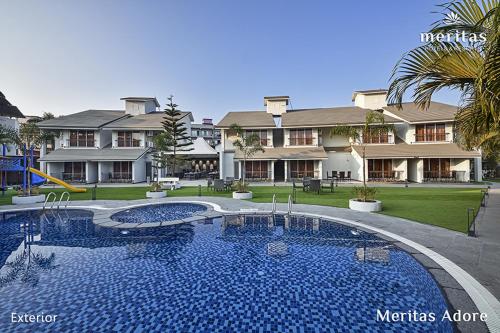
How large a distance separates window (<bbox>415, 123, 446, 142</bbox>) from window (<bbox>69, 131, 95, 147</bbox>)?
38722 mm

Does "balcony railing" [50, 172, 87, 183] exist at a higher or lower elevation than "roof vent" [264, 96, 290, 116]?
lower

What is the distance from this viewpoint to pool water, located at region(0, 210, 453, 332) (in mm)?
3840

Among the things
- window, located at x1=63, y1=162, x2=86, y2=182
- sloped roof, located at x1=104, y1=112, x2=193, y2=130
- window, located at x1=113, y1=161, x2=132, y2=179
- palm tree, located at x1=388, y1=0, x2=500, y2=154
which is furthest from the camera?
sloped roof, located at x1=104, y1=112, x2=193, y2=130

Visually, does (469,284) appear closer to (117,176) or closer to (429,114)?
(429,114)

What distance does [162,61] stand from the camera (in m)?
22.7

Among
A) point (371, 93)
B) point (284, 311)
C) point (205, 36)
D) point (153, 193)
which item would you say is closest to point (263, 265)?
point (284, 311)

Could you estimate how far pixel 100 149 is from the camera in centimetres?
2825

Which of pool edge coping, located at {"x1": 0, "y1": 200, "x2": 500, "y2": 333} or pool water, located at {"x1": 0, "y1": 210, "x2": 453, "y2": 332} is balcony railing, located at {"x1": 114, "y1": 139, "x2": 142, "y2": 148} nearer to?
pool water, located at {"x1": 0, "y1": 210, "x2": 453, "y2": 332}

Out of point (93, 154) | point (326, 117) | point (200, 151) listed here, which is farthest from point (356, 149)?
point (93, 154)

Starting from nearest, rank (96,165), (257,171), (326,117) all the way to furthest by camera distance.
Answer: (257,171) < (96,165) < (326,117)

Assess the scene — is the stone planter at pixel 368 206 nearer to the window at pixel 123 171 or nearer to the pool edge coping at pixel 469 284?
the pool edge coping at pixel 469 284

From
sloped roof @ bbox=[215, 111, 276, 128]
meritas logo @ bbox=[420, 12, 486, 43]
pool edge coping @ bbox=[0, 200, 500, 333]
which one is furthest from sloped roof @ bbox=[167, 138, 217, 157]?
meritas logo @ bbox=[420, 12, 486, 43]

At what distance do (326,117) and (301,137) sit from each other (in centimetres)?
424

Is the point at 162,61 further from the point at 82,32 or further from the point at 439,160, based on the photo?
the point at 439,160
